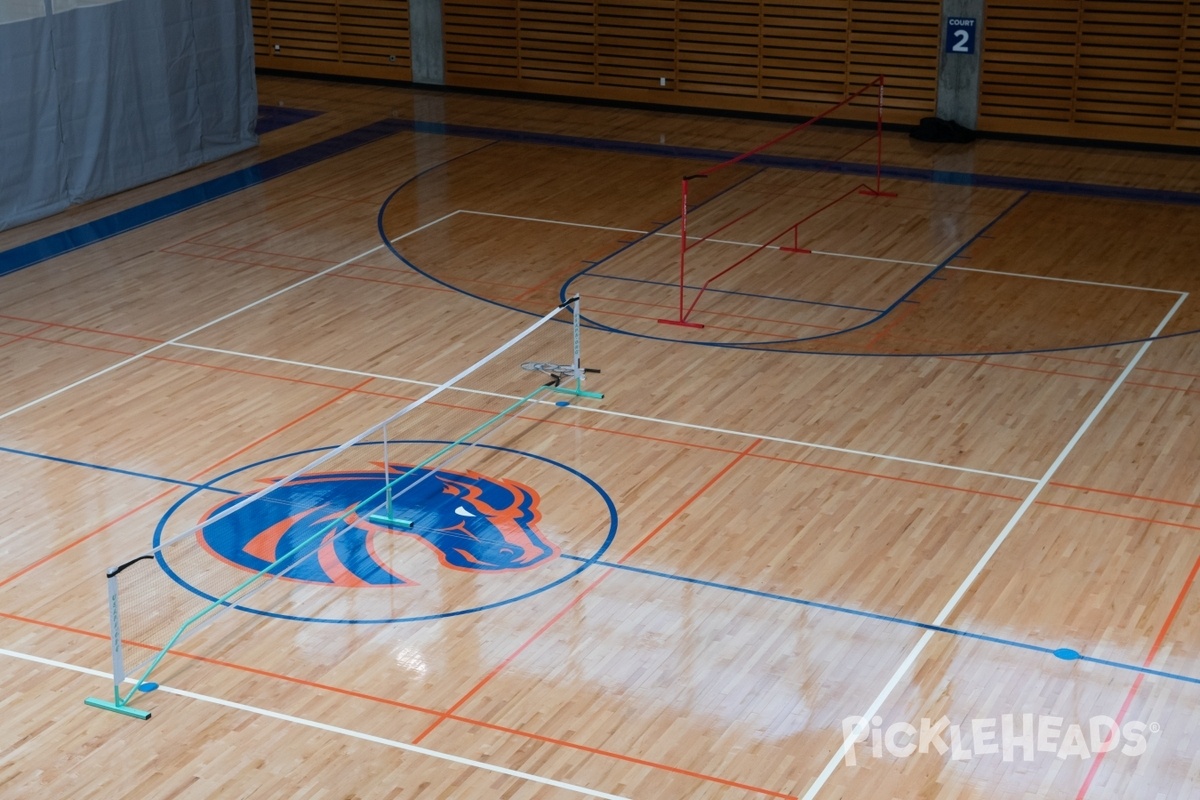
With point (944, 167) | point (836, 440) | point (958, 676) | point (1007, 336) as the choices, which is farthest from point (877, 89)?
point (958, 676)

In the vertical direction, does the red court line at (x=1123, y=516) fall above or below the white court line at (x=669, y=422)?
below

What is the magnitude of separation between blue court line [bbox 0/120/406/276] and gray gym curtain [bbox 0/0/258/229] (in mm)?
736

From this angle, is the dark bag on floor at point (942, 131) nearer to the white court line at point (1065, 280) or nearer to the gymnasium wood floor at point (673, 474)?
the gymnasium wood floor at point (673, 474)

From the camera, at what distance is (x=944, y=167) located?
2108cm

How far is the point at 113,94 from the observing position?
19.6 meters

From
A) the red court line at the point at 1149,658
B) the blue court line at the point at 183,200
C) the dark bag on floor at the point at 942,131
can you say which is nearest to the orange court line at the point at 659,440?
the red court line at the point at 1149,658

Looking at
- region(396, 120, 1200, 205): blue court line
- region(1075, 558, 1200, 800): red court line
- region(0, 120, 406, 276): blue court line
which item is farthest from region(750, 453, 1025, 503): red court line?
region(0, 120, 406, 276): blue court line

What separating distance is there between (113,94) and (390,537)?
1084cm

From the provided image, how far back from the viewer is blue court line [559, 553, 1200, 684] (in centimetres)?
935

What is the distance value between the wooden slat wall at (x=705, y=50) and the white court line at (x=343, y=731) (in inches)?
651

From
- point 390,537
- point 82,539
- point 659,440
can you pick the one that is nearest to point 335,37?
point 659,440

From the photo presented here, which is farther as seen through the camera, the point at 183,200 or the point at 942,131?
the point at 942,131

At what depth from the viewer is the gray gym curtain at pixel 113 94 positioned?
18484mm

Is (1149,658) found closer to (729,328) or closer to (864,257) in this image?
(729,328)
